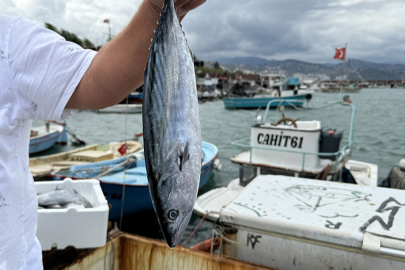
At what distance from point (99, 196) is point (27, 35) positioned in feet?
6.92

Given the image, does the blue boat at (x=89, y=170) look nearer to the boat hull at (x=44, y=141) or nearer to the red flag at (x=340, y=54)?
the boat hull at (x=44, y=141)

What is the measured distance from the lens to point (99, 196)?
2.82 metres

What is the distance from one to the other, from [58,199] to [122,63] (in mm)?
2200

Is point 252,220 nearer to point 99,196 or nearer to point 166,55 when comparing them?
point 99,196

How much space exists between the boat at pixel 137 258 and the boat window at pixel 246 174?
15.0ft

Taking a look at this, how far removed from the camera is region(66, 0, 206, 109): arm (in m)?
0.89

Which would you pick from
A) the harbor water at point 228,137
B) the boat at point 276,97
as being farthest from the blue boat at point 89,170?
the boat at point 276,97

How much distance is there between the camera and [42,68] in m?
0.94

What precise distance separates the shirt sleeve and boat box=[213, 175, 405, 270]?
1.88 meters

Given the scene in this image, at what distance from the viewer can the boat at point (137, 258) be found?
240 centimetres

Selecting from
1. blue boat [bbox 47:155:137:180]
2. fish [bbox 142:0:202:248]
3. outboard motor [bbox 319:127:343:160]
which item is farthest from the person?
blue boat [bbox 47:155:137:180]

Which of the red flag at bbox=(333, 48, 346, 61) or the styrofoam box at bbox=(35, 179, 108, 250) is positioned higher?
the red flag at bbox=(333, 48, 346, 61)

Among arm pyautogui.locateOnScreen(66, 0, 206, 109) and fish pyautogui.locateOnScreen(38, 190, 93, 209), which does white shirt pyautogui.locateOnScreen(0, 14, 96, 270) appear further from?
fish pyautogui.locateOnScreen(38, 190, 93, 209)

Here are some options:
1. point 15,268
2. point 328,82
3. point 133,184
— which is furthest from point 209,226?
point 328,82
